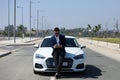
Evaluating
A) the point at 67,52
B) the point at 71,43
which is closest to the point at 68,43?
the point at 71,43

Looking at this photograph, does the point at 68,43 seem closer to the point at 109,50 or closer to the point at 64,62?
the point at 64,62

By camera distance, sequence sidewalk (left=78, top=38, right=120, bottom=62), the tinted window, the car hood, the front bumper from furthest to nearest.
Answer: sidewalk (left=78, top=38, right=120, bottom=62)
the tinted window
the car hood
the front bumper

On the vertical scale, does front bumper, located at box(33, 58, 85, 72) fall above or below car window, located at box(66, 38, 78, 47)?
below

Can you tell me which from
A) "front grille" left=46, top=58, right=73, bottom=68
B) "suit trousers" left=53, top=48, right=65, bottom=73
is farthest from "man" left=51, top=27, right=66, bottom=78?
"front grille" left=46, top=58, right=73, bottom=68

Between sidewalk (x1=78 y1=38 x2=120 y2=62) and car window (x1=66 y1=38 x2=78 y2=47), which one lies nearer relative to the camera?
car window (x1=66 y1=38 x2=78 y2=47)

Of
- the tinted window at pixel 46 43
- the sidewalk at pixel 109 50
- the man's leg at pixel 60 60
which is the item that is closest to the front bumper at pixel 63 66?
the man's leg at pixel 60 60

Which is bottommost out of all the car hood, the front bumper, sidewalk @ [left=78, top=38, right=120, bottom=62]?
sidewalk @ [left=78, top=38, right=120, bottom=62]

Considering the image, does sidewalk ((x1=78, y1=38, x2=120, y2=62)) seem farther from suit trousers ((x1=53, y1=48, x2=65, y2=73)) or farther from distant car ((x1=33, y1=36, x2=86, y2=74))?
suit trousers ((x1=53, y1=48, x2=65, y2=73))

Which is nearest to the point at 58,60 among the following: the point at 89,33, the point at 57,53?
the point at 57,53

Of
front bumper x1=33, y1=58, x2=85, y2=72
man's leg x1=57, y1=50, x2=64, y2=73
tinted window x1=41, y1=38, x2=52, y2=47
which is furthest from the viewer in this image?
tinted window x1=41, y1=38, x2=52, y2=47

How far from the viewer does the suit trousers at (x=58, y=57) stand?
13.7 metres

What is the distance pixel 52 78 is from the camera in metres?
13.5

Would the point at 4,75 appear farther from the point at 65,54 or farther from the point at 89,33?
the point at 89,33

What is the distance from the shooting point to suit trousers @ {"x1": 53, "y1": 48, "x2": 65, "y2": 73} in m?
13.7
